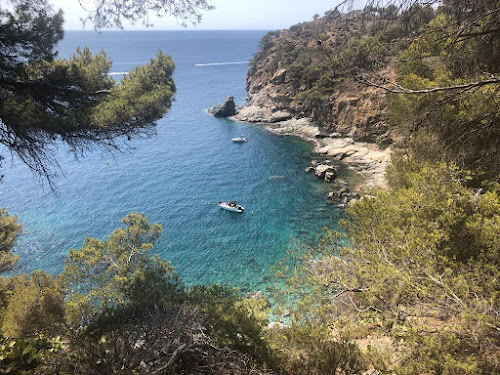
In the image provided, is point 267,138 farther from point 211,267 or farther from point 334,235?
point 334,235

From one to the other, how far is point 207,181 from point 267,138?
45.3ft

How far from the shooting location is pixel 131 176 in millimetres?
32125

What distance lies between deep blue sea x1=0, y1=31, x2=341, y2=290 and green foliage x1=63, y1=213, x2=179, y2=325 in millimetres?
6093

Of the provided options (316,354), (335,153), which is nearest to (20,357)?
(316,354)

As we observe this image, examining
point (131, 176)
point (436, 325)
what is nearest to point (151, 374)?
point (436, 325)

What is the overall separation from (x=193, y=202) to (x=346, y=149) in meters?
18.1

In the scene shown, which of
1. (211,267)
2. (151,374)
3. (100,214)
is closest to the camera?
(151,374)

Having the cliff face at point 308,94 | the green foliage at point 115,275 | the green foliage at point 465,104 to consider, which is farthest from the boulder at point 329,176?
the green foliage at point 465,104

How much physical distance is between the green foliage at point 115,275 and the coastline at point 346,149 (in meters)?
20.4

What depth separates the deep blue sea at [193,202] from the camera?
2048 cm

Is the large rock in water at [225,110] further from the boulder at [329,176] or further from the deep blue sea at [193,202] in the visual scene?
the boulder at [329,176]

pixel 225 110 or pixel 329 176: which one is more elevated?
pixel 225 110

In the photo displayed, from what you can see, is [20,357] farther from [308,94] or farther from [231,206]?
[308,94]

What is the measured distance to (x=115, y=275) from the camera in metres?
9.45
